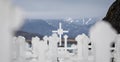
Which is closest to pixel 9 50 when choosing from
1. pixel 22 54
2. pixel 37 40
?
pixel 22 54

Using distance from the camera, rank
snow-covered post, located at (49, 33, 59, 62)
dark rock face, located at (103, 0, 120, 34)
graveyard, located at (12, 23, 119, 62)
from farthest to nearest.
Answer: dark rock face, located at (103, 0, 120, 34)
snow-covered post, located at (49, 33, 59, 62)
graveyard, located at (12, 23, 119, 62)

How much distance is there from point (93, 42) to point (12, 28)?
87 centimetres

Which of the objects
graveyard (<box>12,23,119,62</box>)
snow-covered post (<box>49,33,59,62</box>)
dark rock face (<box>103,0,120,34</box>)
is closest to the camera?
graveyard (<box>12,23,119,62</box>)

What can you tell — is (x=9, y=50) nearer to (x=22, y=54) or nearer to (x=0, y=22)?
(x=0, y=22)

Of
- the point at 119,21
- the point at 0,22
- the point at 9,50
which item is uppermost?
the point at 119,21

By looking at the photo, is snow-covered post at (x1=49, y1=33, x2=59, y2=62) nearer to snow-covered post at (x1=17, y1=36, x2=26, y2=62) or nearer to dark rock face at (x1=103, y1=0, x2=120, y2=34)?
snow-covered post at (x1=17, y1=36, x2=26, y2=62)

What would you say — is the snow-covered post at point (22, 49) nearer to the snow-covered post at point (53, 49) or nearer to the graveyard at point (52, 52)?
the graveyard at point (52, 52)

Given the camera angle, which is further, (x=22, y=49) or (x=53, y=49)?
(x=53, y=49)

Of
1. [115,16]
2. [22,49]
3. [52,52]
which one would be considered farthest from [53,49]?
[115,16]

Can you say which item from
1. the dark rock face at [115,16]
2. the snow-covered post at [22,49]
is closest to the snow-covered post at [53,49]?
the snow-covered post at [22,49]

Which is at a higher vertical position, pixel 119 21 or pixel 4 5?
pixel 119 21

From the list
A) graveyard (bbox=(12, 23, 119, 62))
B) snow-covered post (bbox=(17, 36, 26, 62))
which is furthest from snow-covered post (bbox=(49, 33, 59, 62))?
snow-covered post (bbox=(17, 36, 26, 62))

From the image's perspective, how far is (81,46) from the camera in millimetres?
3279

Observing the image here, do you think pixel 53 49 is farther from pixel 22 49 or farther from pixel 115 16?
pixel 115 16
